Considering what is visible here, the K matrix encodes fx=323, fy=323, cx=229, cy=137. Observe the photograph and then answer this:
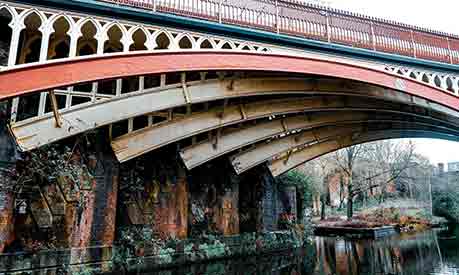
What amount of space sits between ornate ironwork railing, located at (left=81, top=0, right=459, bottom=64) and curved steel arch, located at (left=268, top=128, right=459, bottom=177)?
5691mm

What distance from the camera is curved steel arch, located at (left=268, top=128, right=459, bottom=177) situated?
15391 mm

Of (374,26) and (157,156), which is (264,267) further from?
(374,26)

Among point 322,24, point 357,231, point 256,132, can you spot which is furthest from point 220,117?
point 357,231

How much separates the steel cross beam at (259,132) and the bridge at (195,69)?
4 centimetres

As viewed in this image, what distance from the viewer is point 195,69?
654 centimetres

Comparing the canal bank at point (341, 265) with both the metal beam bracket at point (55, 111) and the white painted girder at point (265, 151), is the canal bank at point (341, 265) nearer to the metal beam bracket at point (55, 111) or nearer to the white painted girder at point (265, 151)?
the white painted girder at point (265, 151)

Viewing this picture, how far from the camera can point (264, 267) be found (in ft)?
32.2

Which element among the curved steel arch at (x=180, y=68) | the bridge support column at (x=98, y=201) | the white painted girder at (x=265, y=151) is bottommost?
the bridge support column at (x=98, y=201)

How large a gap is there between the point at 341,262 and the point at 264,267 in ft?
8.06

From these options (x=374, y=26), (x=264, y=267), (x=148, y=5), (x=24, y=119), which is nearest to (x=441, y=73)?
(x=374, y=26)

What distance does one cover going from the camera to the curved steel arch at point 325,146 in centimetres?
1539

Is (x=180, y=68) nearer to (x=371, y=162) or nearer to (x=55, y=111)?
(x=55, y=111)

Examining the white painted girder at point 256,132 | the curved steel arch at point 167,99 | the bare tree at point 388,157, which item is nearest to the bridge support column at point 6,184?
the curved steel arch at point 167,99

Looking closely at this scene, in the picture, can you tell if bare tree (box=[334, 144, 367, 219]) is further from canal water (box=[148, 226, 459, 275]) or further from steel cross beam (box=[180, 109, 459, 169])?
canal water (box=[148, 226, 459, 275])
